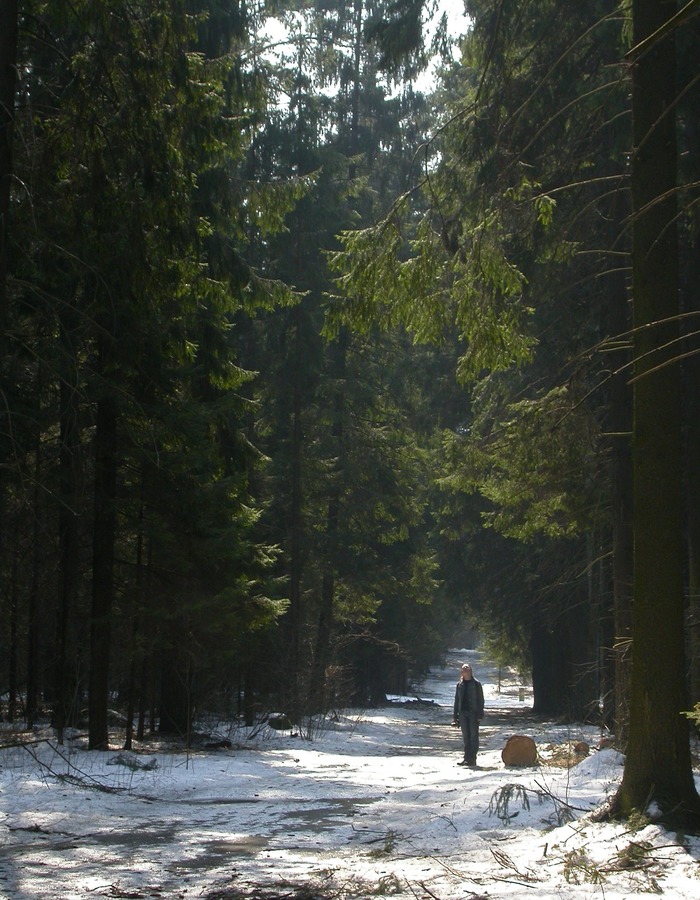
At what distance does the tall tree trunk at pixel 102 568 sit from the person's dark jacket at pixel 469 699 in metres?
5.98

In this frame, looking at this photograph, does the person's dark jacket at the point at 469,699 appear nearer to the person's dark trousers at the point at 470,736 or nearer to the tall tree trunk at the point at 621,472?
the person's dark trousers at the point at 470,736

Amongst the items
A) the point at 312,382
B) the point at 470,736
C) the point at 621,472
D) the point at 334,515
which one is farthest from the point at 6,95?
the point at 334,515

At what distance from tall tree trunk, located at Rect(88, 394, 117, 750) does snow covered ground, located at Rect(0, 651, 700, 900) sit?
0.57 metres

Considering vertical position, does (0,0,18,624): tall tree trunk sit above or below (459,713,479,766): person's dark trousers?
above

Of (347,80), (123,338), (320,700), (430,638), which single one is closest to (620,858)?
(123,338)

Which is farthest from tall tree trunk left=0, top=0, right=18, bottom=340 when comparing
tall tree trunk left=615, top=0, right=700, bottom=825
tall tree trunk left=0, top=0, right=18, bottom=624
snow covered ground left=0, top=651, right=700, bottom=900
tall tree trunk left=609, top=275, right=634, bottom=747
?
tall tree trunk left=609, top=275, right=634, bottom=747

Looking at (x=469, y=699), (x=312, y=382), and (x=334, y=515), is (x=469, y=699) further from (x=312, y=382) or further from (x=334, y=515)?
(x=334, y=515)

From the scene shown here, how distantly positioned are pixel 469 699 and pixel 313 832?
769 cm

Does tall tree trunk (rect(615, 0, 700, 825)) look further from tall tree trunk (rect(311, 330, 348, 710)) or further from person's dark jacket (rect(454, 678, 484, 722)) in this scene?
tall tree trunk (rect(311, 330, 348, 710))

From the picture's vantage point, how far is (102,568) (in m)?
15.0

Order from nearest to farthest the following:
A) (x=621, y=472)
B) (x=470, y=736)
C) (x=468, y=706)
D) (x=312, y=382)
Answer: (x=621, y=472) → (x=470, y=736) → (x=468, y=706) → (x=312, y=382)

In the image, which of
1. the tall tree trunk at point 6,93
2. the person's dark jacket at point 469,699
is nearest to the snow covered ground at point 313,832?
the person's dark jacket at point 469,699

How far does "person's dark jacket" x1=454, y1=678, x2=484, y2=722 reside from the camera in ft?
55.4

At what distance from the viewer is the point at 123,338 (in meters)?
11.9
